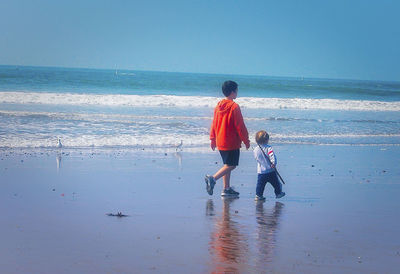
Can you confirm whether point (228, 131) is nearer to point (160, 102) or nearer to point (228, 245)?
point (228, 245)

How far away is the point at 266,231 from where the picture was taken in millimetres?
5762

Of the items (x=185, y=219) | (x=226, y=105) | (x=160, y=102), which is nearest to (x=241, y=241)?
(x=185, y=219)

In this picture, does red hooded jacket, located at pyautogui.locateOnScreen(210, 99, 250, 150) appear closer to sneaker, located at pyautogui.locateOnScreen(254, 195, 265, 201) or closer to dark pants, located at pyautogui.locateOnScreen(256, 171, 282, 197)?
dark pants, located at pyautogui.locateOnScreen(256, 171, 282, 197)

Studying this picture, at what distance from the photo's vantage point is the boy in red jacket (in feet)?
24.4

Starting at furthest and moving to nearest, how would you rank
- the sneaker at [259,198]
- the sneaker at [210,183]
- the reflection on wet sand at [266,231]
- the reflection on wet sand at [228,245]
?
1. the sneaker at [210,183]
2. the sneaker at [259,198]
3. the reflection on wet sand at [266,231]
4. the reflection on wet sand at [228,245]

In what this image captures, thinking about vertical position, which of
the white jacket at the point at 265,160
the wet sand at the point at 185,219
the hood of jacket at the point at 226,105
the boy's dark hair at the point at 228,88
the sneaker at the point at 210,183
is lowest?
the wet sand at the point at 185,219

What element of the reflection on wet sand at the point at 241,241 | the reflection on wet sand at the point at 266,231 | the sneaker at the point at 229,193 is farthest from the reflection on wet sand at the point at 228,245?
the sneaker at the point at 229,193

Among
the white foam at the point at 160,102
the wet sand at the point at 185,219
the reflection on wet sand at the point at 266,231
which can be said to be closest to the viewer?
the wet sand at the point at 185,219

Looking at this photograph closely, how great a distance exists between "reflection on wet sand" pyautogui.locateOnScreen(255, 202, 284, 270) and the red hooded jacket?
34.4 inches

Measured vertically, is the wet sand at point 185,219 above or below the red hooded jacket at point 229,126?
below

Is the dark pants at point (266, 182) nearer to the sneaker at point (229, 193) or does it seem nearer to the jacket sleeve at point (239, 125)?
the sneaker at point (229, 193)

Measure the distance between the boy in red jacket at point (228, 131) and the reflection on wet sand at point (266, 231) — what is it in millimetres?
686

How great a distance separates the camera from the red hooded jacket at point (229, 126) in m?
7.44

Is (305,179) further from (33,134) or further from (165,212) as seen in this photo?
(33,134)
